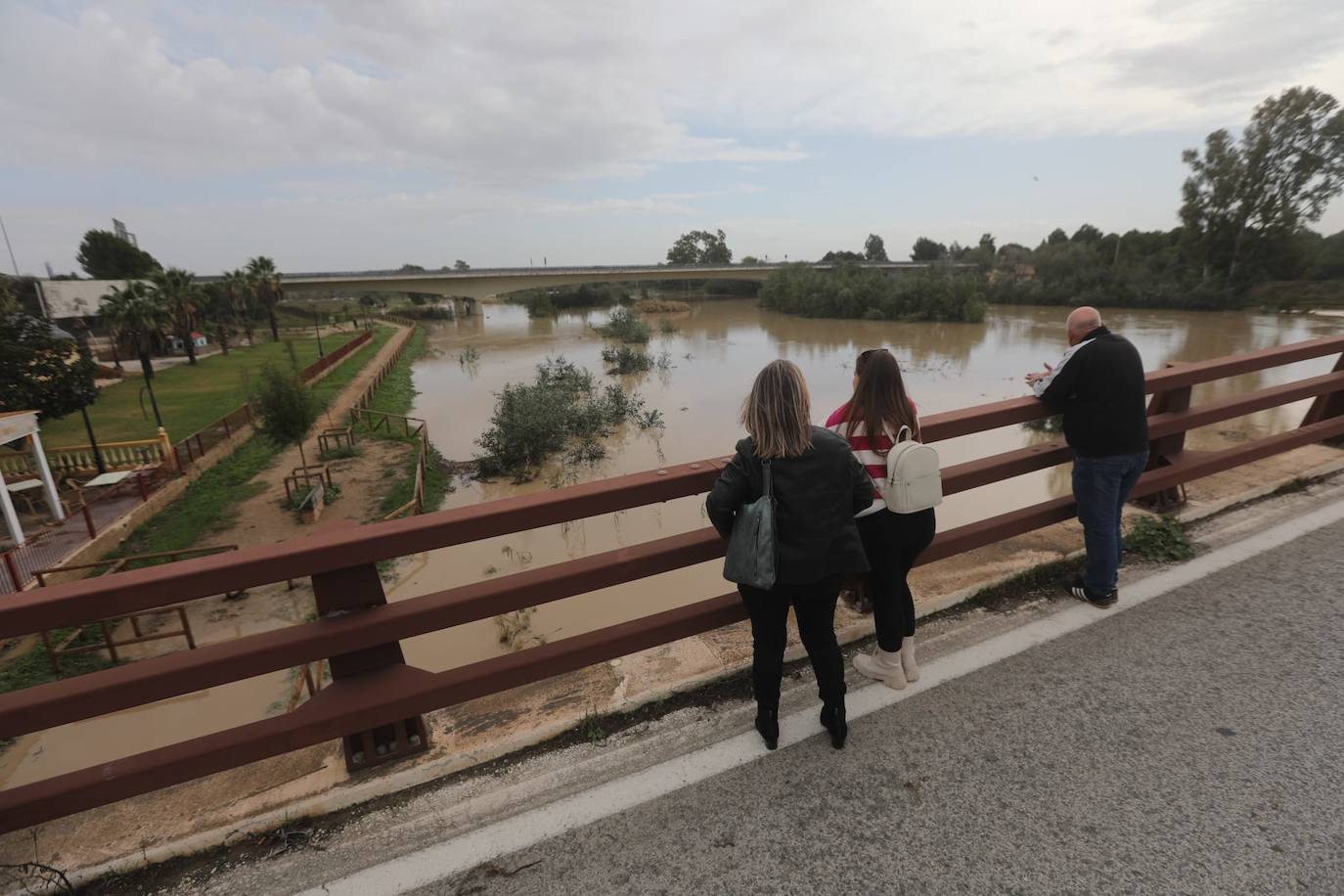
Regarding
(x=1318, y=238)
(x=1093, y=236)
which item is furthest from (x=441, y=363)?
(x=1093, y=236)

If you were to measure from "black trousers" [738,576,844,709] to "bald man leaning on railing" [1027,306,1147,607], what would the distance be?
1.84 metres

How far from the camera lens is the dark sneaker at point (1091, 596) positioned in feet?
10.6

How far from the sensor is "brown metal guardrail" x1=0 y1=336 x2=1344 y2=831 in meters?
1.91

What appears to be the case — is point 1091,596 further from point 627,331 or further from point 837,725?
point 627,331

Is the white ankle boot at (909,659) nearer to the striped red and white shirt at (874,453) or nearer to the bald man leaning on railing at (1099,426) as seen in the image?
the striped red and white shirt at (874,453)

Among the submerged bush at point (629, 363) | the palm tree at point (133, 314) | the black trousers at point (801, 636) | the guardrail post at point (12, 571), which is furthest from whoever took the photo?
the submerged bush at point (629, 363)

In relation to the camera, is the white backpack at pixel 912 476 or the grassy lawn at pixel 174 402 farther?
the grassy lawn at pixel 174 402

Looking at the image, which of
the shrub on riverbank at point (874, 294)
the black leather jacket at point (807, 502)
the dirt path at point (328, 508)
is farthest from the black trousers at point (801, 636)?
the shrub on riverbank at point (874, 294)

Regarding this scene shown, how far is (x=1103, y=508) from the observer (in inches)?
126

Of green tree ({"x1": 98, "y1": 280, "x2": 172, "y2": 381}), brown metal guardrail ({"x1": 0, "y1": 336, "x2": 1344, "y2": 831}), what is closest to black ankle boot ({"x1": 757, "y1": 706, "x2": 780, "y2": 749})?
brown metal guardrail ({"x1": 0, "y1": 336, "x2": 1344, "y2": 831})

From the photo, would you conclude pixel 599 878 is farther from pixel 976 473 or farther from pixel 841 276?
pixel 841 276

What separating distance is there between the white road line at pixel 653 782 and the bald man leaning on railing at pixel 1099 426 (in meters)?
0.28

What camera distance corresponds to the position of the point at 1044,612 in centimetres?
322

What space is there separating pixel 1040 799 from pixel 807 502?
1302 mm
